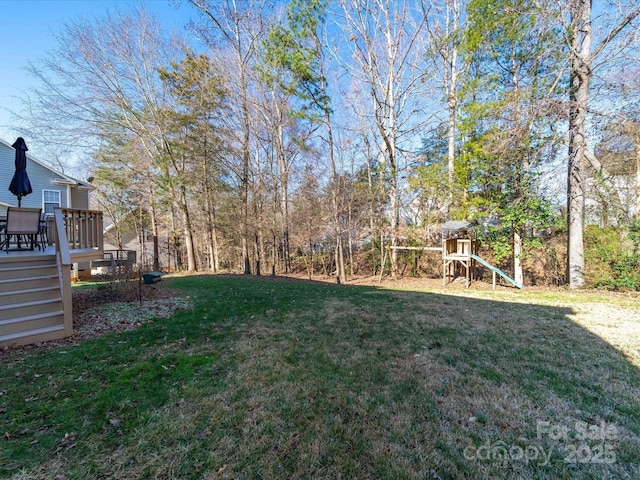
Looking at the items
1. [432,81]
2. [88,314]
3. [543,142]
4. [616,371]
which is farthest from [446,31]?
[88,314]

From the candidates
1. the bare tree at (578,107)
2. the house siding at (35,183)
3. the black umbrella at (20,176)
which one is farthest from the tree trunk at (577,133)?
the house siding at (35,183)

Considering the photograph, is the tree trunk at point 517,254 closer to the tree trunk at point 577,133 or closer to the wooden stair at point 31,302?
the tree trunk at point 577,133

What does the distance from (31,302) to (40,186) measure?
36.0 feet

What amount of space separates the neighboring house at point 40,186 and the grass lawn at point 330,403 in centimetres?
1174

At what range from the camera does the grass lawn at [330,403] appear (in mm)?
1777

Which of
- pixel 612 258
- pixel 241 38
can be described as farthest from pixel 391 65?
pixel 612 258

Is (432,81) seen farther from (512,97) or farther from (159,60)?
(159,60)

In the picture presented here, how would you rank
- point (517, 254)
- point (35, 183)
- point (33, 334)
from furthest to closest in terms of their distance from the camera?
point (35, 183), point (517, 254), point (33, 334)

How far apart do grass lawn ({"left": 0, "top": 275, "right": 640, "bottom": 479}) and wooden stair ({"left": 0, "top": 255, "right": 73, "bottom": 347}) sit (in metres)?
0.56

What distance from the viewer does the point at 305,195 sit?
1323cm

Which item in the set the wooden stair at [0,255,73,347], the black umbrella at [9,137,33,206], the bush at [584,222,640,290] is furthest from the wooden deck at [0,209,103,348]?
the bush at [584,222,640,290]

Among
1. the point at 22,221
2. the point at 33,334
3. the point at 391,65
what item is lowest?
the point at 33,334

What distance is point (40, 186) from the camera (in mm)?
11406

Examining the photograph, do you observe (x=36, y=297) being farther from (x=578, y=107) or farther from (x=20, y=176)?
(x=578, y=107)
